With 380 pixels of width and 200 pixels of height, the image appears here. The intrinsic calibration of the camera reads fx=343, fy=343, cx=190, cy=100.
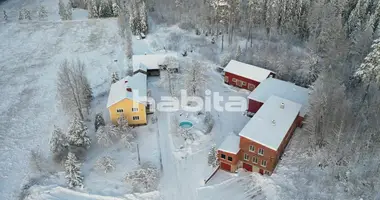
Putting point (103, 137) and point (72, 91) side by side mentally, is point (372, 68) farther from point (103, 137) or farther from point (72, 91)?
point (72, 91)

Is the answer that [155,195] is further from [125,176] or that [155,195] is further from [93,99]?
[93,99]

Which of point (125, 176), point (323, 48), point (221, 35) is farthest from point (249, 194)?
point (221, 35)

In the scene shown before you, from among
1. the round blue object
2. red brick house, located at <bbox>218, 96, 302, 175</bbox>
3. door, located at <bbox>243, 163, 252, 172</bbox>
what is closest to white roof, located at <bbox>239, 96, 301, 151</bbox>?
red brick house, located at <bbox>218, 96, 302, 175</bbox>

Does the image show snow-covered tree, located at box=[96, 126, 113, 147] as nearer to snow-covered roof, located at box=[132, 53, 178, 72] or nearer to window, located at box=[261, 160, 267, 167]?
snow-covered roof, located at box=[132, 53, 178, 72]

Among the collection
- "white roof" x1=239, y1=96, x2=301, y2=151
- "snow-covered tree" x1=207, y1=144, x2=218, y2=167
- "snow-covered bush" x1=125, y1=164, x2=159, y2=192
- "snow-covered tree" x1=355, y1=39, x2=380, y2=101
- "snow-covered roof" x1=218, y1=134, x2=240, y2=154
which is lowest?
"snow-covered bush" x1=125, y1=164, x2=159, y2=192

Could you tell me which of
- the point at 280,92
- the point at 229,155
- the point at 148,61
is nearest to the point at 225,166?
the point at 229,155

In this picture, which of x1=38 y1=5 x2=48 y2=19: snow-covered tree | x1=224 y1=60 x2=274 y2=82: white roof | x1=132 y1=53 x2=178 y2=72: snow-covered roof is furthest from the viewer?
x1=38 y1=5 x2=48 y2=19: snow-covered tree

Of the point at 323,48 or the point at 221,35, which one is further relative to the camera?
the point at 221,35

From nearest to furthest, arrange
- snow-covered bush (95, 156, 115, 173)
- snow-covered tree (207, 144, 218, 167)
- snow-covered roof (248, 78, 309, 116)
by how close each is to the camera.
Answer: snow-covered bush (95, 156, 115, 173), snow-covered tree (207, 144, 218, 167), snow-covered roof (248, 78, 309, 116)
